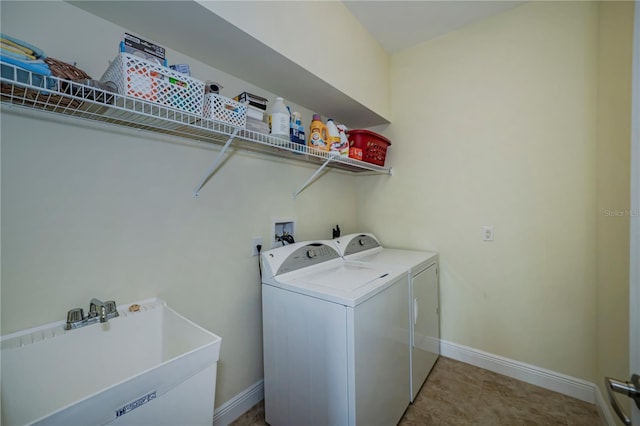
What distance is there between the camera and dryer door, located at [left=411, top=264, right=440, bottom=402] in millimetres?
1763

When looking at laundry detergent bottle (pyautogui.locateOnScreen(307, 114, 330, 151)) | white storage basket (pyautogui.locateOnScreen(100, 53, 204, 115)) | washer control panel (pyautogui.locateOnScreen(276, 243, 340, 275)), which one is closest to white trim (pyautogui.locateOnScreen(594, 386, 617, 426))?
washer control panel (pyautogui.locateOnScreen(276, 243, 340, 275))

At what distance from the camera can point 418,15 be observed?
201 cm

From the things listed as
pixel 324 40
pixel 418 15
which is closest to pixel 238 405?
pixel 324 40

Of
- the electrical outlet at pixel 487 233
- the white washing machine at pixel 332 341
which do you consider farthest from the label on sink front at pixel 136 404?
the electrical outlet at pixel 487 233

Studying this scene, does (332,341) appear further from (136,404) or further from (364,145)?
(364,145)

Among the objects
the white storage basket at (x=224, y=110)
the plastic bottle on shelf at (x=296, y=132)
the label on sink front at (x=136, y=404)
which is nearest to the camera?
the label on sink front at (x=136, y=404)

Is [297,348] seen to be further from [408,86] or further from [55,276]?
[408,86]

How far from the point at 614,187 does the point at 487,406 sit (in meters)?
1.56

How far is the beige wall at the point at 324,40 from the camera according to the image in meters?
1.26

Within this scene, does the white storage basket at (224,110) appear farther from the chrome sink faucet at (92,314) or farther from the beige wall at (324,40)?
the chrome sink faucet at (92,314)

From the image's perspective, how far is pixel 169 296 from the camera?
1.35 m

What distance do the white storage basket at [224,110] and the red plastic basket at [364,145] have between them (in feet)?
3.48

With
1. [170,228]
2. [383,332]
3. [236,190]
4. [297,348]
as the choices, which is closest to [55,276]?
[170,228]

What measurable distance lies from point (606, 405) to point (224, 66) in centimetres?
309
